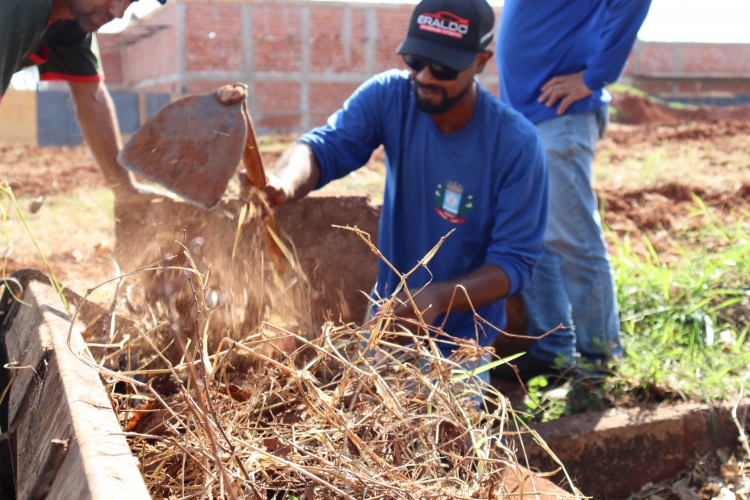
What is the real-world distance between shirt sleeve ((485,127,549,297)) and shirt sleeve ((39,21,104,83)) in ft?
6.55

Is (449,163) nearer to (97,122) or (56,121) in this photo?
(97,122)

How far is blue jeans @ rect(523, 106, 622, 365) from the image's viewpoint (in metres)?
3.24

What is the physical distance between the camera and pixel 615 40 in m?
3.17

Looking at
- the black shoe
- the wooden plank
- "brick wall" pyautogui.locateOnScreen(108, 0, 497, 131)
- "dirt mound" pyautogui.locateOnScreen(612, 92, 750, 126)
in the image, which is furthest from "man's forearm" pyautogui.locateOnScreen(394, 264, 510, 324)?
"brick wall" pyautogui.locateOnScreen(108, 0, 497, 131)

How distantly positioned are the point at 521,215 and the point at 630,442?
104 cm

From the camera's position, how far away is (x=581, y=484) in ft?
9.06

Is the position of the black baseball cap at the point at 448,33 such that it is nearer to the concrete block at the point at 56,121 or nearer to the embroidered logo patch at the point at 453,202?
the embroidered logo patch at the point at 453,202

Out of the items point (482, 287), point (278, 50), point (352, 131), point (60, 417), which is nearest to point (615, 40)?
point (352, 131)

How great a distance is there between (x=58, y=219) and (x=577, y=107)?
3673mm

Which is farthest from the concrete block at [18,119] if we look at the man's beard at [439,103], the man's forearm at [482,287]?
the man's forearm at [482,287]

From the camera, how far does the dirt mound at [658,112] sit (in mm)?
17359

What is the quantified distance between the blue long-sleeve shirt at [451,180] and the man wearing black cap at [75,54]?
955mm

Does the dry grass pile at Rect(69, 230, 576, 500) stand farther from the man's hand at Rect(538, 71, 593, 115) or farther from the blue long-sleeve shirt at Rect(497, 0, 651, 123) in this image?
the blue long-sleeve shirt at Rect(497, 0, 651, 123)

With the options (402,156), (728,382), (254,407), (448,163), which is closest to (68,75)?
(402,156)
